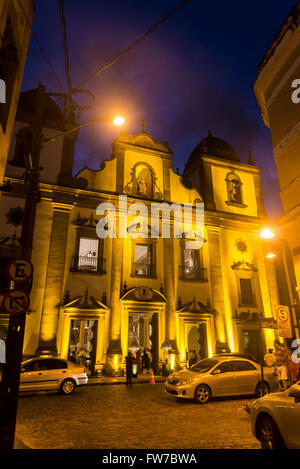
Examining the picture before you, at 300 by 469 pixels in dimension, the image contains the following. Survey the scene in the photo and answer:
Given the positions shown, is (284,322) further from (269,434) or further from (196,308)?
(196,308)

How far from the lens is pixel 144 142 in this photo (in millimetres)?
23172

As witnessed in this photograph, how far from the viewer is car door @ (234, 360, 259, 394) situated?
37.2ft

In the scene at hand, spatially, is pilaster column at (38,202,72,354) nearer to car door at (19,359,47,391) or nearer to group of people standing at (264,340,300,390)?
car door at (19,359,47,391)

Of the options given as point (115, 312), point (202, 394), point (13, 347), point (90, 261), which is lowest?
point (202, 394)

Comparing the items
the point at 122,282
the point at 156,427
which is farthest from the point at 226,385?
the point at 122,282

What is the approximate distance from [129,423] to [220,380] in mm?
4768

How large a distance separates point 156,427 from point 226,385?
487cm

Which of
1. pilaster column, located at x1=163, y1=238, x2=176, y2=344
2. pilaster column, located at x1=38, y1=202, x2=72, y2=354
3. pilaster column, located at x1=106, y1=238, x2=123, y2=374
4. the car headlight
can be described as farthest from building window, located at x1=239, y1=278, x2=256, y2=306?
pilaster column, located at x1=38, y1=202, x2=72, y2=354

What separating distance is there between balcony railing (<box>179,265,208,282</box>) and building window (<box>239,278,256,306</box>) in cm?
321

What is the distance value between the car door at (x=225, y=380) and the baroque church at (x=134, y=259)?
751 cm

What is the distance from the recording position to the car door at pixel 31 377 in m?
11.5

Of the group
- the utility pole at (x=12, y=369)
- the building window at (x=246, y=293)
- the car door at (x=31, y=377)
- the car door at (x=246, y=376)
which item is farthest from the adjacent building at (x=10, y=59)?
the building window at (x=246, y=293)

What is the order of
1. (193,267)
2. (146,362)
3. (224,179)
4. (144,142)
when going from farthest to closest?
(224,179), (144,142), (193,267), (146,362)

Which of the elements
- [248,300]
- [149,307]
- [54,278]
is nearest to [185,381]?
[149,307]
